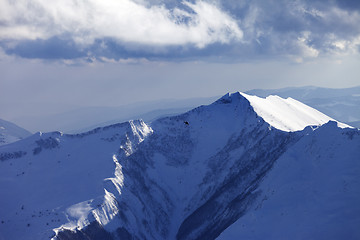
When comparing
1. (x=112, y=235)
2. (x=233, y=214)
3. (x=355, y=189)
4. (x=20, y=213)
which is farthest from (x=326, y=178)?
(x=20, y=213)

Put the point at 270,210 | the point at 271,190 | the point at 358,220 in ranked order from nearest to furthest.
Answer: the point at 358,220 < the point at 270,210 < the point at 271,190

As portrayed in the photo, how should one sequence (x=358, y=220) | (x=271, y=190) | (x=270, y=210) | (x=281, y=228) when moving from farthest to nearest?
1. (x=271, y=190)
2. (x=270, y=210)
3. (x=281, y=228)
4. (x=358, y=220)

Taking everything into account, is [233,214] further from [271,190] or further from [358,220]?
[358,220]

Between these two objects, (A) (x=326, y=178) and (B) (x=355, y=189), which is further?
(A) (x=326, y=178)

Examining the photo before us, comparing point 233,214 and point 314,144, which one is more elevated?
point 314,144

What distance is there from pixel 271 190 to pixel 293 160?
24189 mm

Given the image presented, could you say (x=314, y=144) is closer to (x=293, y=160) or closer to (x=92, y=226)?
(x=293, y=160)

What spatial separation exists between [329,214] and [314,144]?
52.7 metres

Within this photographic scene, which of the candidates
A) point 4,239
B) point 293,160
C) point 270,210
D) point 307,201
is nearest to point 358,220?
point 307,201

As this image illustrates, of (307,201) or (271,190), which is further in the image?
(271,190)

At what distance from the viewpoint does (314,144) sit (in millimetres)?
198875

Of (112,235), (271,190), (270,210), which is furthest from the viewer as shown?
(112,235)

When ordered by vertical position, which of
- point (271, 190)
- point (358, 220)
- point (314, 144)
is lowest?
point (358, 220)

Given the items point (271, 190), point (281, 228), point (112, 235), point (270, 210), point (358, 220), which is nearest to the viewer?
point (358, 220)
